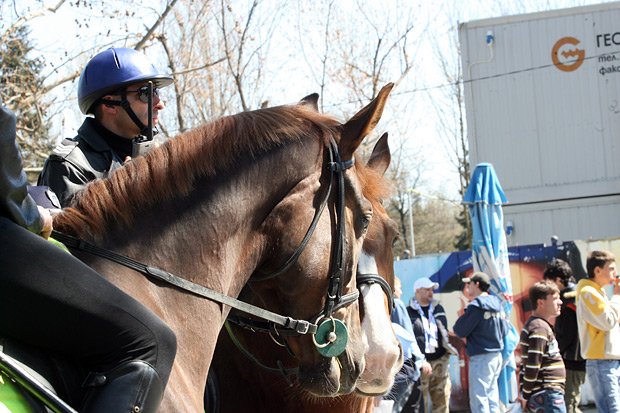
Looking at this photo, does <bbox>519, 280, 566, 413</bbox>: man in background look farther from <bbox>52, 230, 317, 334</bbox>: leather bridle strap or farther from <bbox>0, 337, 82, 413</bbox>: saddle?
<bbox>0, 337, 82, 413</bbox>: saddle

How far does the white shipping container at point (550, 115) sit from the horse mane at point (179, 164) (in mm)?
14679

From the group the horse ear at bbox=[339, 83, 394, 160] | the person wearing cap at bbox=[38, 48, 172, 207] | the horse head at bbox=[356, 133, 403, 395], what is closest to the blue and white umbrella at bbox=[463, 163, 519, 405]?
the horse head at bbox=[356, 133, 403, 395]

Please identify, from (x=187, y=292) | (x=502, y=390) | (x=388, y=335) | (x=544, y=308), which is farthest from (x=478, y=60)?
(x=187, y=292)

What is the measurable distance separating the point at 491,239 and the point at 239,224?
33.9 feet

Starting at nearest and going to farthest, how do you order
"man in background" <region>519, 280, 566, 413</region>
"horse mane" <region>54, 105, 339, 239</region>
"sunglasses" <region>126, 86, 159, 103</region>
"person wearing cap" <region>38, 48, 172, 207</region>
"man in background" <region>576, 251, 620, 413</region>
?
1. "horse mane" <region>54, 105, 339, 239</region>
2. "person wearing cap" <region>38, 48, 172, 207</region>
3. "sunglasses" <region>126, 86, 159, 103</region>
4. "man in background" <region>519, 280, 566, 413</region>
5. "man in background" <region>576, 251, 620, 413</region>

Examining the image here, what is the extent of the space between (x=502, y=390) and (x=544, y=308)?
304 centimetres

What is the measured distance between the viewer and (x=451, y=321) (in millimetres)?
15352

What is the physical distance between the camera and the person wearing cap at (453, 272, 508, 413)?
11.5m

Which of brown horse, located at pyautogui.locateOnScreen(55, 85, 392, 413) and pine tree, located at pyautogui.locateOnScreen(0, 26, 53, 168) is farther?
pine tree, located at pyautogui.locateOnScreen(0, 26, 53, 168)

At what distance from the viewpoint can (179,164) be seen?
333cm

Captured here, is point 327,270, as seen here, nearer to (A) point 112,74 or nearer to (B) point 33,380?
(B) point 33,380

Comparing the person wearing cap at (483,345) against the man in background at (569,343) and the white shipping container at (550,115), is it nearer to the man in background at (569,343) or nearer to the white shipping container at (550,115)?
the man in background at (569,343)

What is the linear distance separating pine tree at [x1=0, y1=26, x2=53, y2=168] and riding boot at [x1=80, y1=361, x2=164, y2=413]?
1168cm

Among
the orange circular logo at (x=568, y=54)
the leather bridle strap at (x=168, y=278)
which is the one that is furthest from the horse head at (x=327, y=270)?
the orange circular logo at (x=568, y=54)
